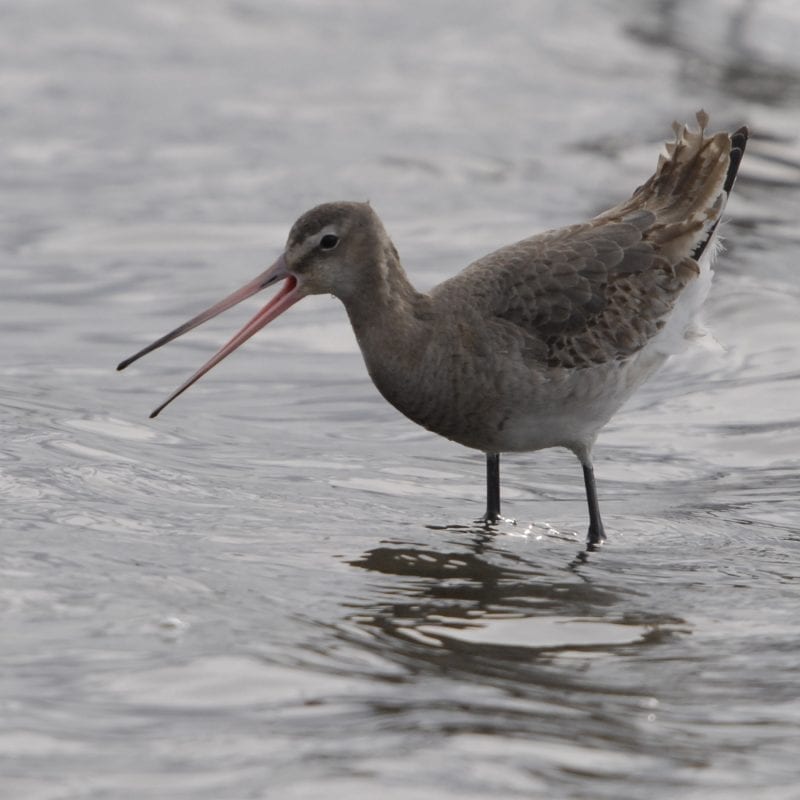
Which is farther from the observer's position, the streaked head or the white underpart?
the white underpart

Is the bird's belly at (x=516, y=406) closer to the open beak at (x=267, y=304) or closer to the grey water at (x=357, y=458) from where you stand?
the grey water at (x=357, y=458)

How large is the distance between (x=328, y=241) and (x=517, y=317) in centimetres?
88

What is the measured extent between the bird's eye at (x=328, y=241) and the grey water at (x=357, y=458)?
1119 mm

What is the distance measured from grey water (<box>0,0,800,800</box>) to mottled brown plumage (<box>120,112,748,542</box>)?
0.52 meters

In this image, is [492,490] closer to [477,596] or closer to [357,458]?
[357,458]

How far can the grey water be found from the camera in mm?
4777

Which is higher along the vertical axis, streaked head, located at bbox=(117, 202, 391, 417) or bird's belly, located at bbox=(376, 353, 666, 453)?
streaked head, located at bbox=(117, 202, 391, 417)

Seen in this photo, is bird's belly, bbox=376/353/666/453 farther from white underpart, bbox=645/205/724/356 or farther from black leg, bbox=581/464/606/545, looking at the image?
white underpart, bbox=645/205/724/356

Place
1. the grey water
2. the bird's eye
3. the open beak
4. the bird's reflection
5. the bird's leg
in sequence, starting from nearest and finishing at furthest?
the grey water, the bird's reflection, the open beak, the bird's eye, the bird's leg

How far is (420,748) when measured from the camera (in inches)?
182

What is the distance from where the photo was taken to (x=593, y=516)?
7.35 m

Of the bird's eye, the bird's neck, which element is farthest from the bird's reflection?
the bird's eye

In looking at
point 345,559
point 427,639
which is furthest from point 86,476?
point 427,639

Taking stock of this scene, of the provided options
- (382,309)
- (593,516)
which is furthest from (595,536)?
(382,309)
